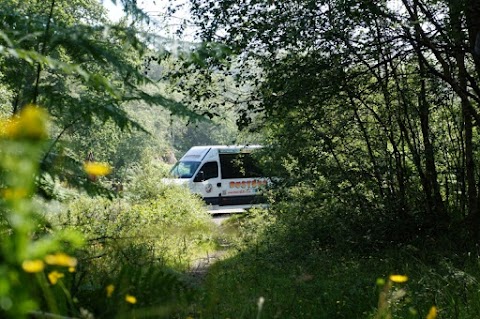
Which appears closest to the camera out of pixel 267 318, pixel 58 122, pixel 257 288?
pixel 58 122

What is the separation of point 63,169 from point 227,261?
6871mm

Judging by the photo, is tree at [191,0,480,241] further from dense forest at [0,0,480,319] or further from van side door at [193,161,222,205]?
van side door at [193,161,222,205]

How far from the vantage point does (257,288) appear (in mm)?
6355

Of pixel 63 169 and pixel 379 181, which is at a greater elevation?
pixel 63 169

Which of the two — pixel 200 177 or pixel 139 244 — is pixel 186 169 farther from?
pixel 139 244

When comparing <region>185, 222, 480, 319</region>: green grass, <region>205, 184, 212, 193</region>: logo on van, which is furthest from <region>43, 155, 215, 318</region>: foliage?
<region>205, 184, 212, 193</region>: logo on van

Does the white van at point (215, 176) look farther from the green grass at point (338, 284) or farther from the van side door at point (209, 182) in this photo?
the green grass at point (338, 284)

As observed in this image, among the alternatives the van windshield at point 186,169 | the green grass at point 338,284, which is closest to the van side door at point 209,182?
the van windshield at point 186,169

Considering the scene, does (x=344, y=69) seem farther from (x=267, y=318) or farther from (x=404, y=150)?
(x=267, y=318)

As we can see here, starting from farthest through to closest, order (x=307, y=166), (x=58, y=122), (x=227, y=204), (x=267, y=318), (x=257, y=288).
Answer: (x=227, y=204), (x=307, y=166), (x=257, y=288), (x=267, y=318), (x=58, y=122)

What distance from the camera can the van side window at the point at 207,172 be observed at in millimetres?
20891

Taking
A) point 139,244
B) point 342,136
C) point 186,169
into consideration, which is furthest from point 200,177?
point 139,244

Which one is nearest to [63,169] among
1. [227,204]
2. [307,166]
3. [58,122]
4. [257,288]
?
[58,122]

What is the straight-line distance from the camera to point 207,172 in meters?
21.1
